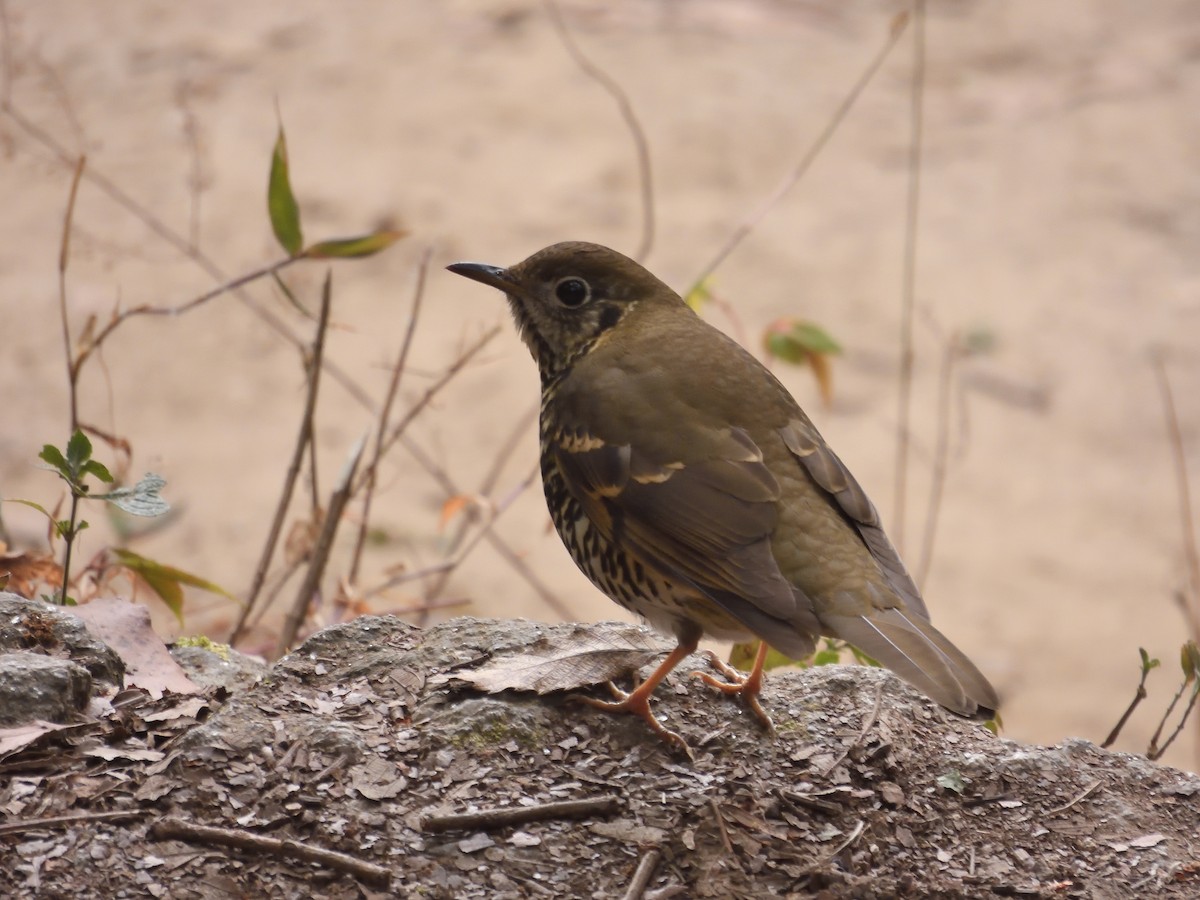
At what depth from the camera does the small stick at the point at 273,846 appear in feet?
9.59

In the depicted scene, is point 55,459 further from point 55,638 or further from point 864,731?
point 864,731

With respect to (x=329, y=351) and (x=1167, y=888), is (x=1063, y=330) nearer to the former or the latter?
(x=329, y=351)

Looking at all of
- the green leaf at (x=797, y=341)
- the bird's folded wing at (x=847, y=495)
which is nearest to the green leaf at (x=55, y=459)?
the bird's folded wing at (x=847, y=495)

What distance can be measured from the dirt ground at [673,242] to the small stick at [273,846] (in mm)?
3046

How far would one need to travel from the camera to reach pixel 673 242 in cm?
927

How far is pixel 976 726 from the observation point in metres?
3.92

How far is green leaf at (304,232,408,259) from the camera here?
4.58 m

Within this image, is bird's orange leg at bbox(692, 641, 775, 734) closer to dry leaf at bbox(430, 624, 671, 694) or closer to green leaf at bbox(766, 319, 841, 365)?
dry leaf at bbox(430, 624, 671, 694)

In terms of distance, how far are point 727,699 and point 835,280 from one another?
5707mm

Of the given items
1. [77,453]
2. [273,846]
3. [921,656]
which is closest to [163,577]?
[77,453]

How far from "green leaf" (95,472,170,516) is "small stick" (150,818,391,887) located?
0.80m

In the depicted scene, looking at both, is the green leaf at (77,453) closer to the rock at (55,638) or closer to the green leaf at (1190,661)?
the rock at (55,638)

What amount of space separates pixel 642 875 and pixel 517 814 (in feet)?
0.95

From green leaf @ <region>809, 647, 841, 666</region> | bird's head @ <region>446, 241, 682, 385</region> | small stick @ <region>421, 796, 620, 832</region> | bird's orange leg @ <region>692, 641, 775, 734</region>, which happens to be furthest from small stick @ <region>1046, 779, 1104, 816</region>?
bird's head @ <region>446, 241, 682, 385</region>
